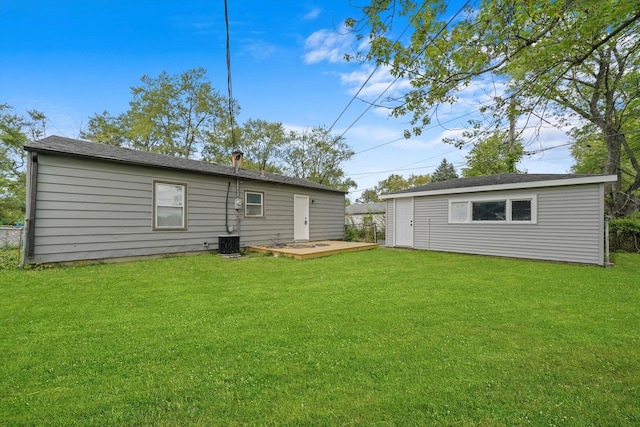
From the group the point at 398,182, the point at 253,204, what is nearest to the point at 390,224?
the point at 253,204

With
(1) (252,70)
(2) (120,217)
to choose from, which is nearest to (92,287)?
(2) (120,217)

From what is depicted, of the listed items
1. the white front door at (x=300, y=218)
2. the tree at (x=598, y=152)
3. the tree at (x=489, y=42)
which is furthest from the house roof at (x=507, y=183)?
the tree at (x=489, y=42)

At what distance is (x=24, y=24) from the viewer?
852cm

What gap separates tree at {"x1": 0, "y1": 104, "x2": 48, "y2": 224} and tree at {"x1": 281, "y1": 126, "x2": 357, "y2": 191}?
54.8 ft

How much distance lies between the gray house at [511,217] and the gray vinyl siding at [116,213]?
5.93 m

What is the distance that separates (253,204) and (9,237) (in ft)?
27.1

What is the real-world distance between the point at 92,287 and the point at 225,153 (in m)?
18.4

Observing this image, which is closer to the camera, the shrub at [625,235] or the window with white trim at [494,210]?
the window with white trim at [494,210]

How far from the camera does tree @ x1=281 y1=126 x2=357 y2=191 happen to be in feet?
77.7

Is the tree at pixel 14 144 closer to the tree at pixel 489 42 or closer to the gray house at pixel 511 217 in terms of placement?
the gray house at pixel 511 217

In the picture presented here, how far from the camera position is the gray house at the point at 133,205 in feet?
19.7

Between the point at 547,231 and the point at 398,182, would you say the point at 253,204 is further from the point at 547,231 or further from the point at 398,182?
the point at 398,182

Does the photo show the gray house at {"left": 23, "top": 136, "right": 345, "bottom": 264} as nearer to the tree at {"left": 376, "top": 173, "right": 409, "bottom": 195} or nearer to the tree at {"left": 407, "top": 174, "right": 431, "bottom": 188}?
the tree at {"left": 407, "top": 174, "right": 431, "bottom": 188}

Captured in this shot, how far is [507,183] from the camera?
8.49m
